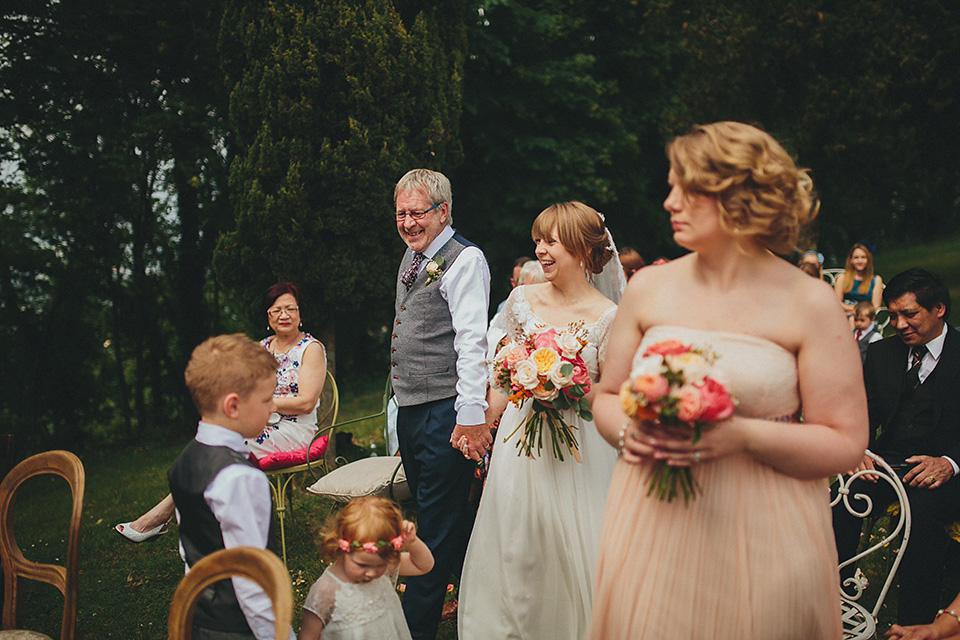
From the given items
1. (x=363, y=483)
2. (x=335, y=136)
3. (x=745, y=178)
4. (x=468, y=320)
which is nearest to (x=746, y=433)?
(x=745, y=178)

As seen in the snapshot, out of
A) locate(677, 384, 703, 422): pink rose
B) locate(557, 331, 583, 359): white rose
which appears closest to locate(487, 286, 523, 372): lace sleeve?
locate(557, 331, 583, 359): white rose

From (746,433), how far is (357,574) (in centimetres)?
161

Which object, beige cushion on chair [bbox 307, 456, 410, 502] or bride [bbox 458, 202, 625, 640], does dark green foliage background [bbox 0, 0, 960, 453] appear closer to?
beige cushion on chair [bbox 307, 456, 410, 502]

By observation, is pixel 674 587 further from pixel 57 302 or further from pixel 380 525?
pixel 57 302

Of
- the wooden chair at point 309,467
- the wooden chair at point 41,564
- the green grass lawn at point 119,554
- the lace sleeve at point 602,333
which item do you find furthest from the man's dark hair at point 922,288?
the wooden chair at point 41,564

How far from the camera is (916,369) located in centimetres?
407

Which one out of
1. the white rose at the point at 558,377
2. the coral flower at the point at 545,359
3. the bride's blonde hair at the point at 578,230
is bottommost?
the white rose at the point at 558,377

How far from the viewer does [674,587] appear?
210 cm

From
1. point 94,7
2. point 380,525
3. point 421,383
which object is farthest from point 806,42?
point 380,525

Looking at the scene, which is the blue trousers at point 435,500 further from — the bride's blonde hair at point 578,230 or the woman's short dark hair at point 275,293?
the woman's short dark hair at point 275,293

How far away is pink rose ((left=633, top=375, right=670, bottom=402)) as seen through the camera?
5.89ft

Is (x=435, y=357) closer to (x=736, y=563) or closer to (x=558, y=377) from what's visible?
(x=558, y=377)

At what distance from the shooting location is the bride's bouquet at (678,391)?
1771 mm

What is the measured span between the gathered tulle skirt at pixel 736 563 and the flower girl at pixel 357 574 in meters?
0.99
